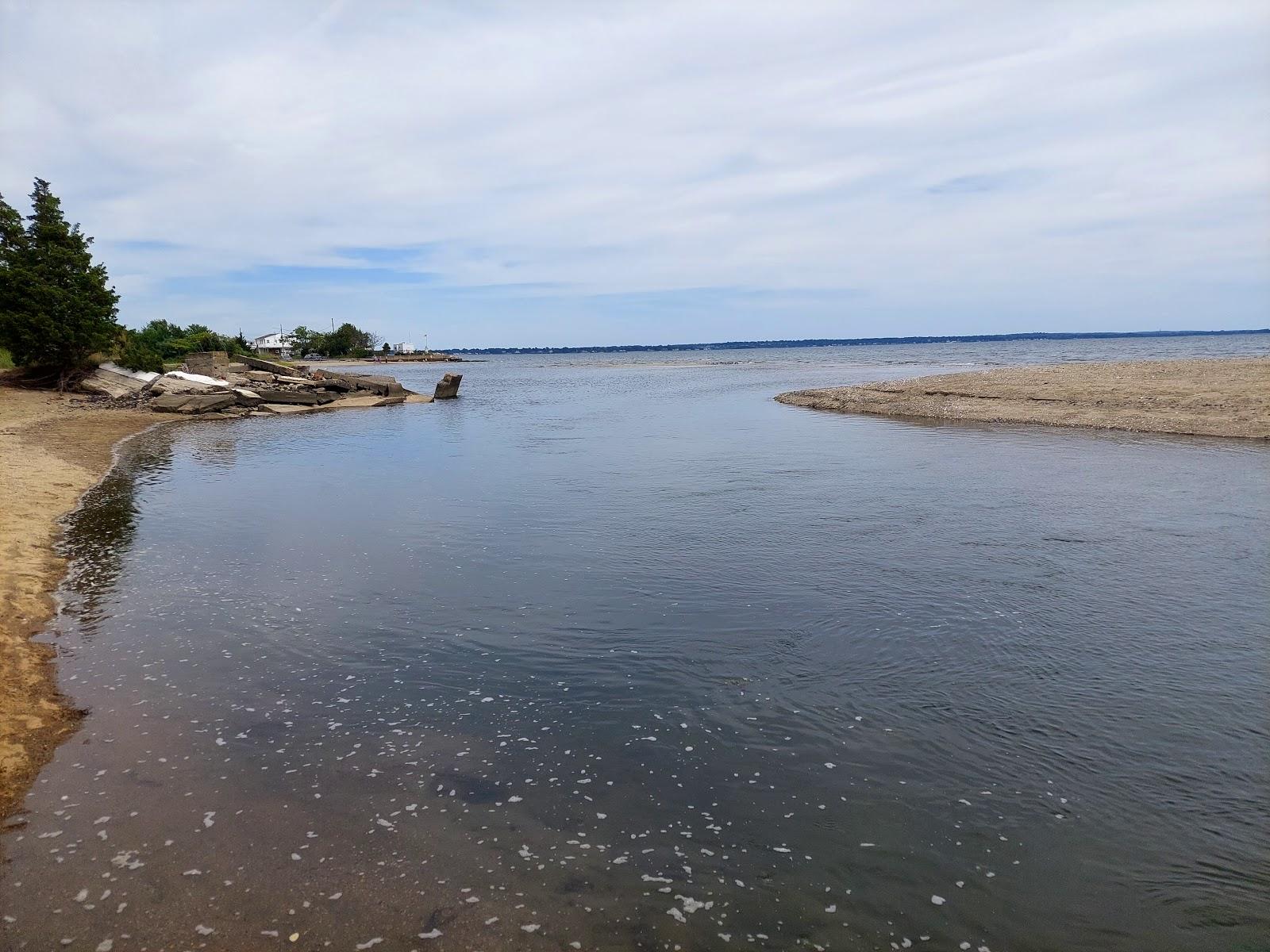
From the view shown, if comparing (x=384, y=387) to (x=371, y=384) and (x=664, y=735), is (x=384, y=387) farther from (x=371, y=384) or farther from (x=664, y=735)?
(x=664, y=735)

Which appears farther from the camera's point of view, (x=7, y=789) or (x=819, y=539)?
(x=819, y=539)

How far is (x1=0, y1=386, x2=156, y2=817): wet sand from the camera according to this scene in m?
6.65

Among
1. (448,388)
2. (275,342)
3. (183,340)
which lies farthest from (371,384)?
(275,342)

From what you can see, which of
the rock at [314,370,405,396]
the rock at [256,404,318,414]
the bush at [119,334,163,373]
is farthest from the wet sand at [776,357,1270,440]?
the bush at [119,334,163,373]

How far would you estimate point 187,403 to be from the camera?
37281 millimetres

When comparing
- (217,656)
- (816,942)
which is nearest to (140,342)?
(217,656)

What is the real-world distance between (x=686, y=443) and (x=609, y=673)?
1926cm

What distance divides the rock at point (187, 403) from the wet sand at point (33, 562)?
7134 mm

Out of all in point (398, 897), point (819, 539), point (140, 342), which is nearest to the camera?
point (398, 897)

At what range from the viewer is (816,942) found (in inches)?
180

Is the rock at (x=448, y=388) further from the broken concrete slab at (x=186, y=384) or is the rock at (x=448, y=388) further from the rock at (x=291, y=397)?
the broken concrete slab at (x=186, y=384)

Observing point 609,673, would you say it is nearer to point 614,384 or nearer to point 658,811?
point 658,811

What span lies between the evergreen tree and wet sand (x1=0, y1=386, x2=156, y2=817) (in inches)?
365

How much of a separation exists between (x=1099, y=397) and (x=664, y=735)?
2885 centimetres
